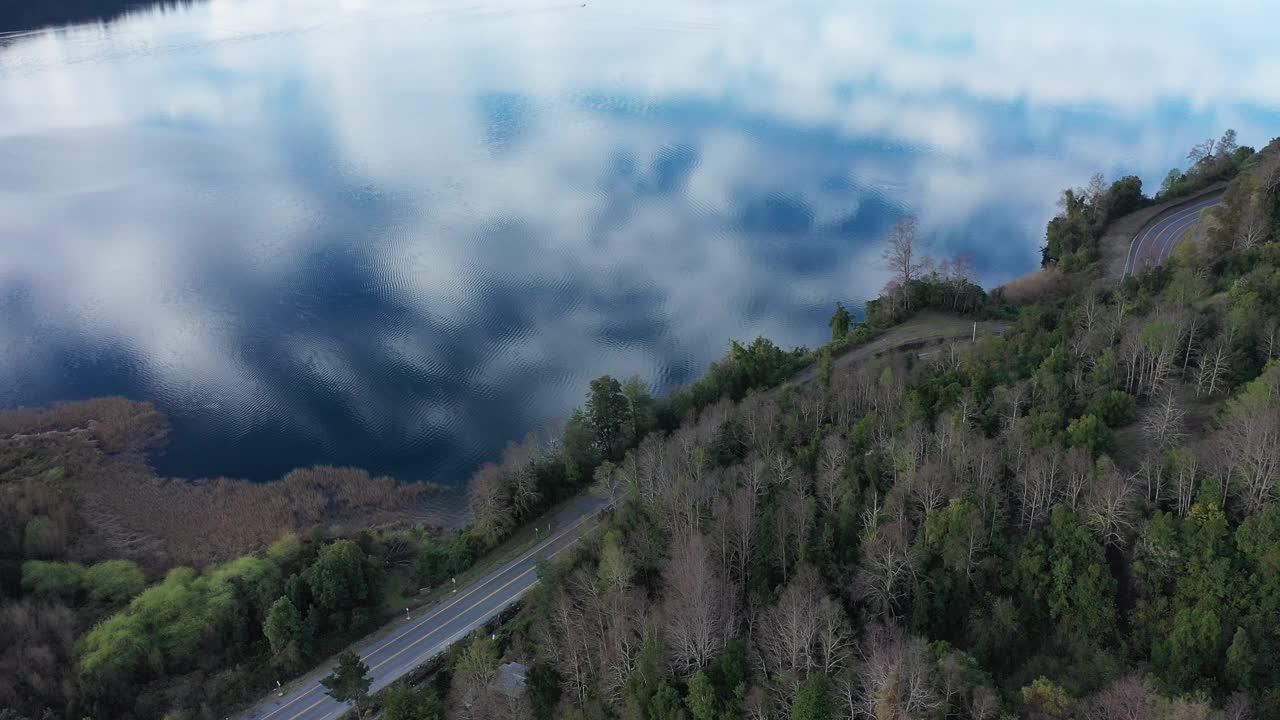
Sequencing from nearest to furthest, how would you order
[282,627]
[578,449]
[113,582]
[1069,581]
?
1. [1069,581]
2. [282,627]
3. [113,582]
4. [578,449]

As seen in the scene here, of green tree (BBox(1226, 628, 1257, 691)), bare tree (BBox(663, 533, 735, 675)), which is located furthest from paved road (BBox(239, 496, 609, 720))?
green tree (BBox(1226, 628, 1257, 691))

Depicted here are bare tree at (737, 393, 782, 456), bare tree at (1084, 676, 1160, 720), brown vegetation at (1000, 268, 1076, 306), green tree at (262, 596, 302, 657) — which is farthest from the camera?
brown vegetation at (1000, 268, 1076, 306)

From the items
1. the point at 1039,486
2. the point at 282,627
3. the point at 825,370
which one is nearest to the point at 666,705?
the point at 1039,486

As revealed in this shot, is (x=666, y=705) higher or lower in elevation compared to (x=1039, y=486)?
lower

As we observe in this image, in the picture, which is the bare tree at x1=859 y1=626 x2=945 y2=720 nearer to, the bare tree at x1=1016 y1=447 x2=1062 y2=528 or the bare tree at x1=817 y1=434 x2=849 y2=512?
the bare tree at x1=1016 y1=447 x2=1062 y2=528

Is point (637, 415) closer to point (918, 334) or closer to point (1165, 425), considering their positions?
point (918, 334)
